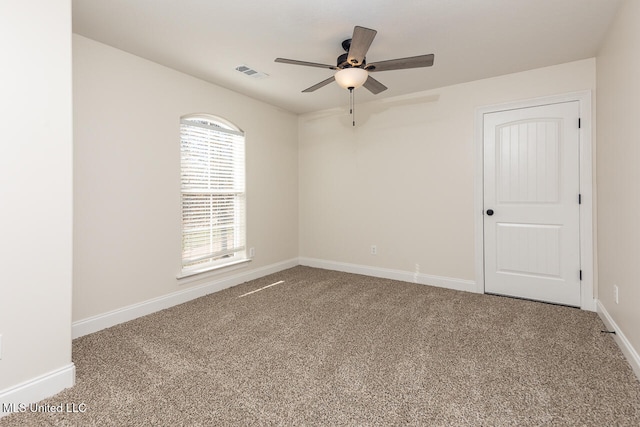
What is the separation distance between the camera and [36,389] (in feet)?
5.74

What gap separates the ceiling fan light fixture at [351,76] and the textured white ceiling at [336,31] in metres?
0.33

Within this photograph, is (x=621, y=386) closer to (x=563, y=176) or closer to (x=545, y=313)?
(x=545, y=313)

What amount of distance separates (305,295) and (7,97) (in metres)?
2.93

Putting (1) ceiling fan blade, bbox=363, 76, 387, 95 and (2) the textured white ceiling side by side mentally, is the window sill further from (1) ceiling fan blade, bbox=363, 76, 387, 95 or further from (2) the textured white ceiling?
(1) ceiling fan blade, bbox=363, 76, 387, 95

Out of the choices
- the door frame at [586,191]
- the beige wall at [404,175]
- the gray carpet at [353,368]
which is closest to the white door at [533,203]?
the door frame at [586,191]

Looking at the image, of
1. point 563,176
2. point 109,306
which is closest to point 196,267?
point 109,306

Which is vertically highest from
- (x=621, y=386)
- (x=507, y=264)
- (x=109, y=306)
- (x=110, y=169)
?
(x=110, y=169)

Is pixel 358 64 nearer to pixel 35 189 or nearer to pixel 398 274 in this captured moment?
pixel 35 189

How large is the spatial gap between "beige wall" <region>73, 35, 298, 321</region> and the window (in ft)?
0.46

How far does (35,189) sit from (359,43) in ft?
7.10

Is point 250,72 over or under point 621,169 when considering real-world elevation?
over

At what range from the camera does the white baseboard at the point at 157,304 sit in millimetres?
2637

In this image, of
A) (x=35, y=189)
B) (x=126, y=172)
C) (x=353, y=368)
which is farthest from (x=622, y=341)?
(x=126, y=172)

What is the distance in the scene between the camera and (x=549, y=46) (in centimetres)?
282
